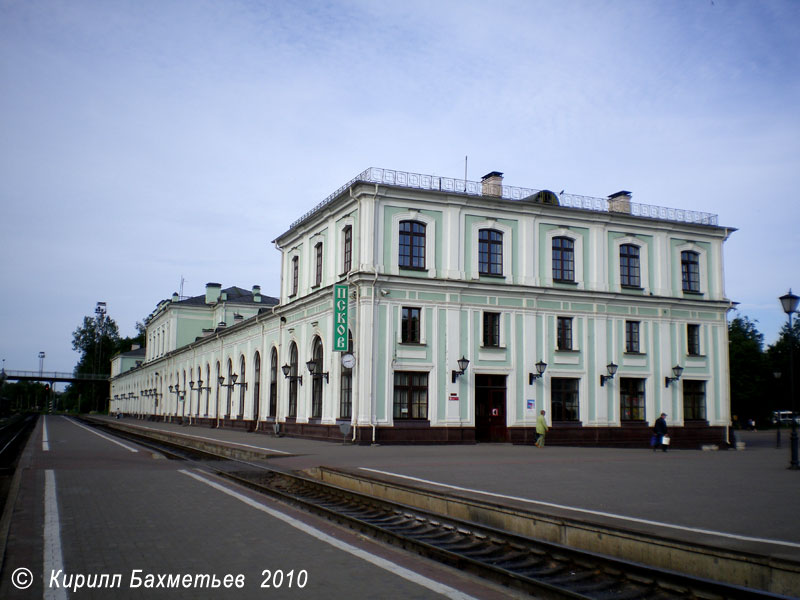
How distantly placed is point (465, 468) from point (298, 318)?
1821 cm

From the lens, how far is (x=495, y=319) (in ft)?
98.2

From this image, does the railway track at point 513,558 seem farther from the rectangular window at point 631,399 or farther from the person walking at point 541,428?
the rectangular window at point 631,399

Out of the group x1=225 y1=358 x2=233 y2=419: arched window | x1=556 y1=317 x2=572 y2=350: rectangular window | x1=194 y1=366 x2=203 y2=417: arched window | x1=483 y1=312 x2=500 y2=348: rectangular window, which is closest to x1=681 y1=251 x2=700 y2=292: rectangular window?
x1=556 y1=317 x2=572 y2=350: rectangular window

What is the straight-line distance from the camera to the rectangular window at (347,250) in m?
29.9

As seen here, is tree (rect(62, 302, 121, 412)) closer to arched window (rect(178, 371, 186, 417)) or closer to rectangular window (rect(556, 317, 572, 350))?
arched window (rect(178, 371, 186, 417))

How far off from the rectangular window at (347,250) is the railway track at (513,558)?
1776 centimetres

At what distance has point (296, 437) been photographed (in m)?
32.3

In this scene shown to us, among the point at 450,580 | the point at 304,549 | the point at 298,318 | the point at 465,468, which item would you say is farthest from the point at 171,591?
the point at 298,318

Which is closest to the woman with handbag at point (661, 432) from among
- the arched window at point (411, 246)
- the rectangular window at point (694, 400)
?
the rectangular window at point (694, 400)

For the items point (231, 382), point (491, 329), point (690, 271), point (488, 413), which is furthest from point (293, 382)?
point (690, 271)

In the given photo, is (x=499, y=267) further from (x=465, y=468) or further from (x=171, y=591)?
(x=171, y=591)

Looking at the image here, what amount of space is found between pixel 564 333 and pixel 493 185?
23.7 ft

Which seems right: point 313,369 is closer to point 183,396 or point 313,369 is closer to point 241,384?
point 241,384

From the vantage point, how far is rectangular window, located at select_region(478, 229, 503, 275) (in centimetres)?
3030
